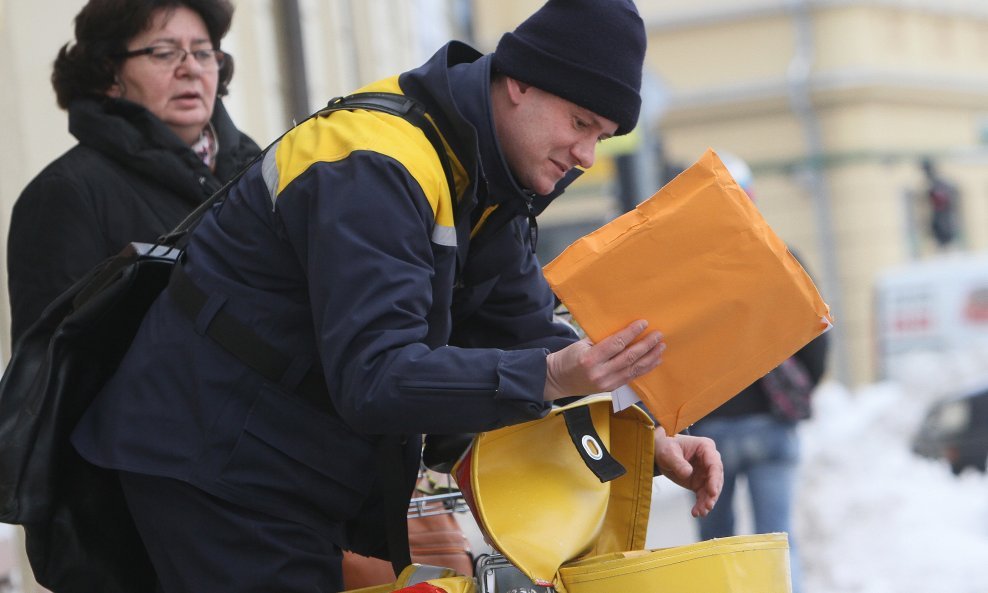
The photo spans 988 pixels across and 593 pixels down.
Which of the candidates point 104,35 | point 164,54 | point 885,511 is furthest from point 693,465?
point 885,511

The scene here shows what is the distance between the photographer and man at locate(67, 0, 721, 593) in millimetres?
2225

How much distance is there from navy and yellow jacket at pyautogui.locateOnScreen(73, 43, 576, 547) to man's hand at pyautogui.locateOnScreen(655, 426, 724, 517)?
0.45m

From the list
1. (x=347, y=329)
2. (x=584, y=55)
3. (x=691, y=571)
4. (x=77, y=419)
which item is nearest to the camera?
(x=347, y=329)

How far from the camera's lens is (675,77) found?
25016 mm

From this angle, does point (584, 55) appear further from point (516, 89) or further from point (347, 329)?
point (347, 329)

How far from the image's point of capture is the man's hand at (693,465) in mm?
2775

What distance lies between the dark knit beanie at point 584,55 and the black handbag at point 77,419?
0.68 feet

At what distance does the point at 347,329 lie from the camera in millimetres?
2209

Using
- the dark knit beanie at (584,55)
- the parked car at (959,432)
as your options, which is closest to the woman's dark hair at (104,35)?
the dark knit beanie at (584,55)

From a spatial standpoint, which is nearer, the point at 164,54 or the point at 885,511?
the point at 164,54

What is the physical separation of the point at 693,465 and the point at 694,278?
68 centimetres

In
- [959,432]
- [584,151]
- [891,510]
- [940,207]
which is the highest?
[584,151]

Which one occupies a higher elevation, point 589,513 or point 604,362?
point 604,362

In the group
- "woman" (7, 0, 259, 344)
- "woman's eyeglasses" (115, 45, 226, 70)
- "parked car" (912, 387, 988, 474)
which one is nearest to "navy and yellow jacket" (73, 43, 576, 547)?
"woman" (7, 0, 259, 344)
